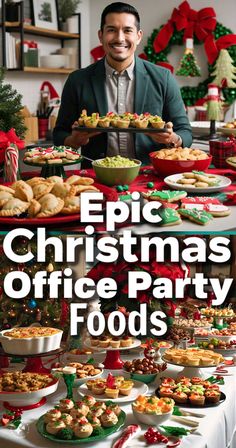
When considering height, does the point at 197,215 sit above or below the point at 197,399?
above

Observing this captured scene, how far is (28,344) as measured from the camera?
2.17 meters

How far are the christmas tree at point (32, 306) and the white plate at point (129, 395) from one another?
0.94ft

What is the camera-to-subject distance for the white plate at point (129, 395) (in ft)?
7.16

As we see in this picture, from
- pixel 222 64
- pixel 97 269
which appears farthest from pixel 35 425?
pixel 222 64

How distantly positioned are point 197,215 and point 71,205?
0.34 m

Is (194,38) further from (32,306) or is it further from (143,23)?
(32,306)

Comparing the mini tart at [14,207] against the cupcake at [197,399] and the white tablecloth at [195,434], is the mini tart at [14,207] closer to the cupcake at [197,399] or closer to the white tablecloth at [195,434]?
the white tablecloth at [195,434]

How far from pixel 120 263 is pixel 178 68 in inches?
162

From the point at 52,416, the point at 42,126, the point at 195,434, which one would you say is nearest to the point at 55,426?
the point at 52,416

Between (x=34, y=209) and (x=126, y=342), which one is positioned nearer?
(x=34, y=209)

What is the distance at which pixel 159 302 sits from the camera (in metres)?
2.53

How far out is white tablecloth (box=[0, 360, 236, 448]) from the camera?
75.7 inches

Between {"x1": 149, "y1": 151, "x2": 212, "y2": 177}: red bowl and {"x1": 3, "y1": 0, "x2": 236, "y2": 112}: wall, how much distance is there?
3644mm

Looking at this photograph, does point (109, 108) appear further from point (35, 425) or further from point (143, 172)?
point (35, 425)
